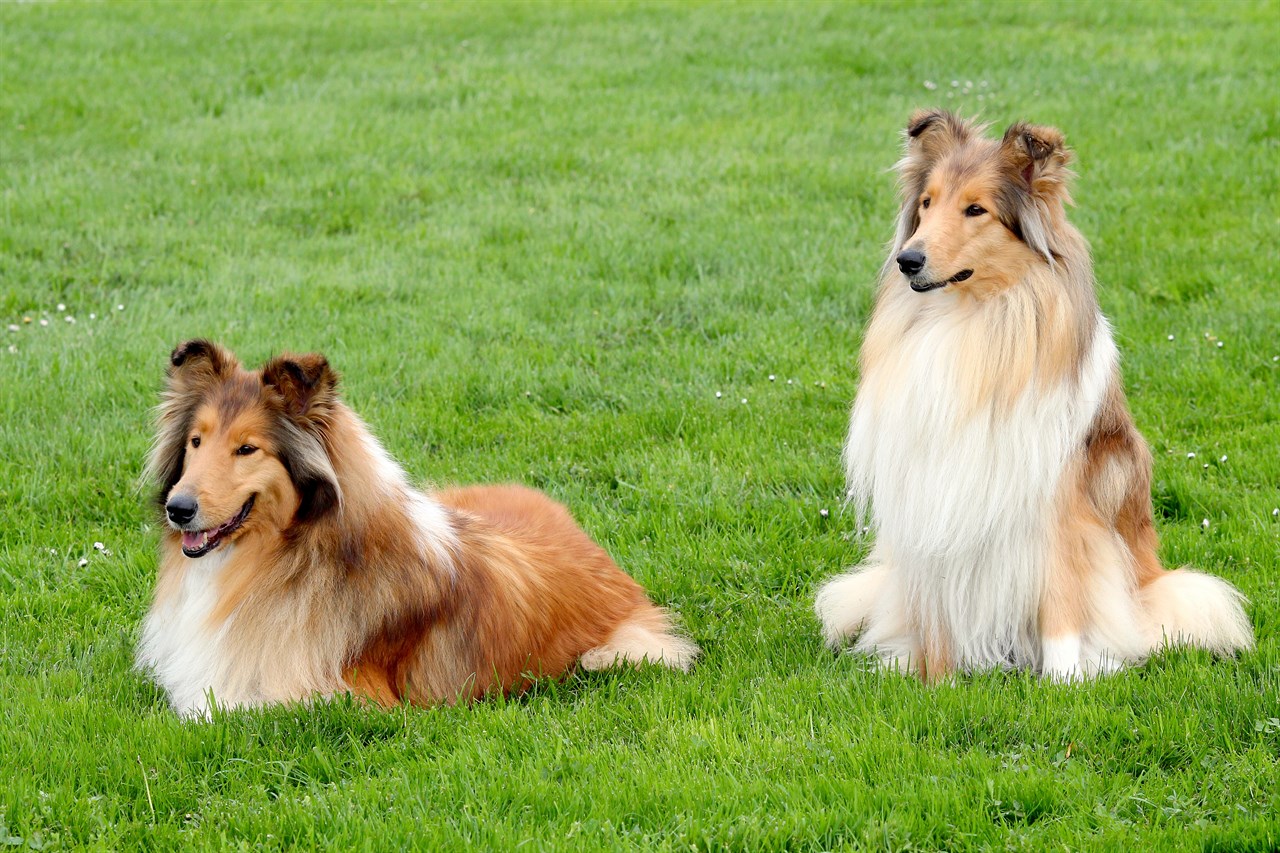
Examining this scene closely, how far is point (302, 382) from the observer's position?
15.5ft

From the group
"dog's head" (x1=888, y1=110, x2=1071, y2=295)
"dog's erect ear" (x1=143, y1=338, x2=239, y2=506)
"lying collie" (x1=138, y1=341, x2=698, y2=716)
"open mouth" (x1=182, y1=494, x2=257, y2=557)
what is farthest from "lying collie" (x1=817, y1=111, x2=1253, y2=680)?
"dog's erect ear" (x1=143, y1=338, x2=239, y2=506)

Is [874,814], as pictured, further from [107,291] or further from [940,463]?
[107,291]

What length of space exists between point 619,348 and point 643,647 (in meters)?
3.69

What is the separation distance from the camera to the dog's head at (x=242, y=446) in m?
4.69

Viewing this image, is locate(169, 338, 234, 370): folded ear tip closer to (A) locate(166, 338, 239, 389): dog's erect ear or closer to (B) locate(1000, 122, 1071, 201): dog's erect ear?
(A) locate(166, 338, 239, 389): dog's erect ear

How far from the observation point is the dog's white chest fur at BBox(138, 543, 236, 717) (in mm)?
4992

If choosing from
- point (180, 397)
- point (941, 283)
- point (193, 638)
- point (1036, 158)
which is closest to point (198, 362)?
point (180, 397)

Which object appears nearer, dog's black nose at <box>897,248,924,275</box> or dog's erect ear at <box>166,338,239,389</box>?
dog's erect ear at <box>166,338,239,389</box>

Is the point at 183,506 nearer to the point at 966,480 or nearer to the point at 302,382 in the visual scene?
the point at 302,382

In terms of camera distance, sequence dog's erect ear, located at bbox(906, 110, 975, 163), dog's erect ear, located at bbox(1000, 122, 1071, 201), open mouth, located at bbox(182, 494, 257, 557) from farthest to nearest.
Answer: dog's erect ear, located at bbox(906, 110, 975, 163)
dog's erect ear, located at bbox(1000, 122, 1071, 201)
open mouth, located at bbox(182, 494, 257, 557)

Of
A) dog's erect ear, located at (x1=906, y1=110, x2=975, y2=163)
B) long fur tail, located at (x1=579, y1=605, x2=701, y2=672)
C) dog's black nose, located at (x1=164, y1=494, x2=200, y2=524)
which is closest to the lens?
dog's black nose, located at (x1=164, y1=494, x2=200, y2=524)

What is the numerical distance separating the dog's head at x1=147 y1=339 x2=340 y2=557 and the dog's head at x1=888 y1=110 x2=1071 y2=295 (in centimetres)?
219

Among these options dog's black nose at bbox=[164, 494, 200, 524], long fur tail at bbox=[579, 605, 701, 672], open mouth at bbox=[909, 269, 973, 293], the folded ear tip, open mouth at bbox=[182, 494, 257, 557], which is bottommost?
long fur tail at bbox=[579, 605, 701, 672]

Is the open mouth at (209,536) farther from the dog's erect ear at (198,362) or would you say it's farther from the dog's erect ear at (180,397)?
the dog's erect ear at (198,362)
